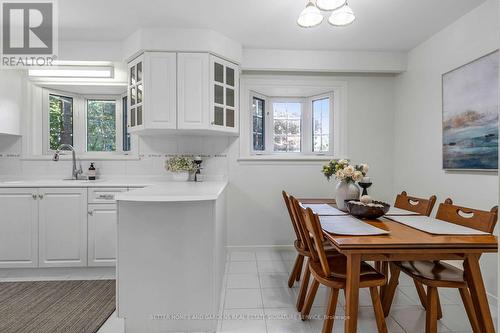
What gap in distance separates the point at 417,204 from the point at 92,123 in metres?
3.64

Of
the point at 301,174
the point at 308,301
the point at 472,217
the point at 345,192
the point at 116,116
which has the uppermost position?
the point at 116,116

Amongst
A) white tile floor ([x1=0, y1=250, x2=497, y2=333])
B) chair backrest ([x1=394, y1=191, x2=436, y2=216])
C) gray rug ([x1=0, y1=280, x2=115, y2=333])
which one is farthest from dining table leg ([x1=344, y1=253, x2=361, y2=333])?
gray rug ([x1=0, y1=280, x2=115, y2=333])

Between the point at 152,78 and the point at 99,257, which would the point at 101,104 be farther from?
the point at 99,257

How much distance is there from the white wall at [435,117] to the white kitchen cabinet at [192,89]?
2.30 meters

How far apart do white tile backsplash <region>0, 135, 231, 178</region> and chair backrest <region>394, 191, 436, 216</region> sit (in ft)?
6.20

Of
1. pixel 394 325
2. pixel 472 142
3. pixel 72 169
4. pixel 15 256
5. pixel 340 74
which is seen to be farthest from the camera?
pixel 340 74

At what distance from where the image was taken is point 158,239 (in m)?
1.74

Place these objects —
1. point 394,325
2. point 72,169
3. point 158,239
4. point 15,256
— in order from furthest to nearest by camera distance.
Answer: point 72,169 → point 15,256 → point 394,325 → point 158,239

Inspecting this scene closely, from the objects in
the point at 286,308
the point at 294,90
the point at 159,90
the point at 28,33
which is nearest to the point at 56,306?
the point at 286,308

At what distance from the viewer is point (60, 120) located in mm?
3334

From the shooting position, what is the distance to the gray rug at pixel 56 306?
1853mm

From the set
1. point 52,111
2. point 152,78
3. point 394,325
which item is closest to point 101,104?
point 52,111

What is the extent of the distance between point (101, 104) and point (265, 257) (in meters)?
2.76

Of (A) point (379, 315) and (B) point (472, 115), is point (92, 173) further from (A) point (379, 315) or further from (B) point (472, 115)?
(B) point (472, 115)
